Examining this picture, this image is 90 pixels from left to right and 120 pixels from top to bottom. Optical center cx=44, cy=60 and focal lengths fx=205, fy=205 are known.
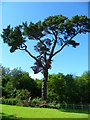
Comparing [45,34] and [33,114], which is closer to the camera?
[33,114]

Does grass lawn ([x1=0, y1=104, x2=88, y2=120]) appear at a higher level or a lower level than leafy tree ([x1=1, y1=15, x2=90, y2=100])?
lower

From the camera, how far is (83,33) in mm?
19516

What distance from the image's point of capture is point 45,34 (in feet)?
64.7

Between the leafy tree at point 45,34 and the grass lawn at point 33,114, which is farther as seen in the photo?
the leafy tree at point 45,34

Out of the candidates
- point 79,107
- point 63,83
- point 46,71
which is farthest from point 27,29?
point 79,107

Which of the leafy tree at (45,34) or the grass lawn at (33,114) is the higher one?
the leafy tree at (45,34)

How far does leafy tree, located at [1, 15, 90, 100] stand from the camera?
1867 centimetres

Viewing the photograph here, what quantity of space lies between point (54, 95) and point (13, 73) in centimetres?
666

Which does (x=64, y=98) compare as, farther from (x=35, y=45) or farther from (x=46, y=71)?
(x=35, y=45)

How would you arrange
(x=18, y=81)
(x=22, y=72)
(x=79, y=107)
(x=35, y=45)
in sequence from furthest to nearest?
(x=22, y=72) < (x=18, y=81) < (x=35, y=45) < (x=79, y=107)

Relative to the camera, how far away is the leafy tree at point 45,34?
735 inches

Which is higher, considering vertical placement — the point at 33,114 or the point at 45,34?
the point at 45,34

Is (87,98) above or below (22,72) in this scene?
below

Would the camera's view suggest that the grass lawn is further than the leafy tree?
No
